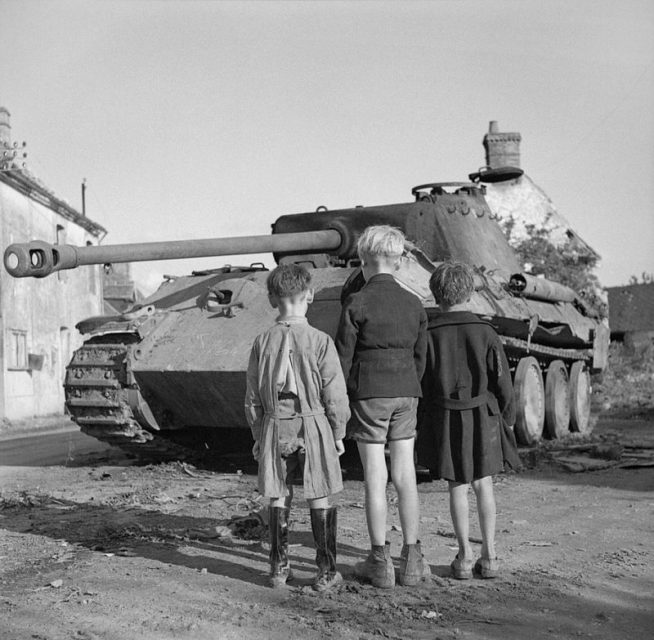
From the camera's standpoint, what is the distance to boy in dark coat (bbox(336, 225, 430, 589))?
4.59 m

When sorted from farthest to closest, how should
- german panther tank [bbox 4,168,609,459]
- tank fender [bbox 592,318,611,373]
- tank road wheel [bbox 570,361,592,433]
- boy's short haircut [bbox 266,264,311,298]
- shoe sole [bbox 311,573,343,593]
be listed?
1. tank fender [bbox 592,318,611,373]
2. tank road wheel [bbox 570,361,592,433]
3. german panther tank [bbox 4,168,609,459]
4. boy's short haircut [bbox 266,264,311,298]
5. shoe sole [bbox 311,573,343,593]

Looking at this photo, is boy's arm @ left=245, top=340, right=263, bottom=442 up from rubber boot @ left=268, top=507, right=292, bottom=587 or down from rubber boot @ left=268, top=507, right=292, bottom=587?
up

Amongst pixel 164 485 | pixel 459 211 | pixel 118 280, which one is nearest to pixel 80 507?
pixel 164 485

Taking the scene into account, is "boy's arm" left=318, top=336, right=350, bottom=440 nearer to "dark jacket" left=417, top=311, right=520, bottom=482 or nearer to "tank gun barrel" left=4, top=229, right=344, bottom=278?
"dark jacket" left=417, top=311, right=520, bottom=482

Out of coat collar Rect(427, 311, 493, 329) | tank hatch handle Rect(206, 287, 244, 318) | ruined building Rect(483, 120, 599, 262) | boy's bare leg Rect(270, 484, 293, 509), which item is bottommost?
boy's bare leg Rect(270, 484, 293, 509)

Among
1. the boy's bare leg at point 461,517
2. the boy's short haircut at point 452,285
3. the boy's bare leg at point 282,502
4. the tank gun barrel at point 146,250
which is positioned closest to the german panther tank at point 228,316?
the tank gun barrel at point 146,250

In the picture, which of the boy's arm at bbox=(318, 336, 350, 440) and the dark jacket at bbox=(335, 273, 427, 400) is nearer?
the boy's arm at bbox=(318, 336, 350, 440)

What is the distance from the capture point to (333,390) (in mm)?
4477

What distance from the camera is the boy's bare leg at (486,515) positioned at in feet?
15.4

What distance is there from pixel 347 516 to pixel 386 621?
104 inches

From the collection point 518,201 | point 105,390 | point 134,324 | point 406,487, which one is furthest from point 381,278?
point 518,201

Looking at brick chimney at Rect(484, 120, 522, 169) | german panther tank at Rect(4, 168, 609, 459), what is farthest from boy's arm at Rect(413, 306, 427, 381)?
brick chimney at Rect(484, 120, 522, 169)

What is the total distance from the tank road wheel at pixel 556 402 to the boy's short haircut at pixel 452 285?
21.2ft

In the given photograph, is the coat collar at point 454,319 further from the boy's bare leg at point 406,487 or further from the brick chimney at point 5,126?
the brick chimney at point 5,126
